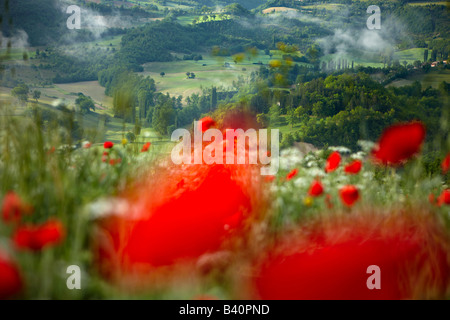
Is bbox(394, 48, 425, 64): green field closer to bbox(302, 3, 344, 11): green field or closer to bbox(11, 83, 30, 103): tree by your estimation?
bbox(302, 3, 344, 11): green field

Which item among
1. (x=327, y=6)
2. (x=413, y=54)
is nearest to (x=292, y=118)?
(x=327, y=6)

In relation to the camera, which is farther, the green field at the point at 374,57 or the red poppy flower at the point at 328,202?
the green field at the point at 374,57

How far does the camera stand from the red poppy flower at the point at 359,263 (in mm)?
2240

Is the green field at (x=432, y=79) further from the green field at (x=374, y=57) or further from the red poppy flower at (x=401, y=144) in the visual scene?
the red poppy flower at (x=401, y=144)

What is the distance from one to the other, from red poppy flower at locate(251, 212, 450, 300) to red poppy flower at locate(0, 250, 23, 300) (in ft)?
3.92

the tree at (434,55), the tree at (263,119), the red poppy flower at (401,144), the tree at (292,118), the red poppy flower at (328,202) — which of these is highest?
the tree at (434,55)

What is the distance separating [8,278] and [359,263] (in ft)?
6.20

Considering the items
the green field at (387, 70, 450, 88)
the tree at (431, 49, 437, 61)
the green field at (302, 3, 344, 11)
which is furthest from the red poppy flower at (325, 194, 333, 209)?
the tree at (431, 49, 437, 61)

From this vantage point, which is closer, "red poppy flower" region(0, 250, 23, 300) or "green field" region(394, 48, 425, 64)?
"red poppy flower" region(0, 250, 23, 300)

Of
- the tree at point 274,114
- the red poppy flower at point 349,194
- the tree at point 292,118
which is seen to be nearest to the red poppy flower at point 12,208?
the red poppy flower at point 349,194

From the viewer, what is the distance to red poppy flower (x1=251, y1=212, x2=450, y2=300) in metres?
2.24

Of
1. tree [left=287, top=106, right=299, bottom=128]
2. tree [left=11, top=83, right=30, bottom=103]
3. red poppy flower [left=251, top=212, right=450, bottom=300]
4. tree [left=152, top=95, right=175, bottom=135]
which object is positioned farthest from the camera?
tree [left=287, top=106, right=299, bottom=128]

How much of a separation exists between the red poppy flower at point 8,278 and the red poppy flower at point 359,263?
1.20 m

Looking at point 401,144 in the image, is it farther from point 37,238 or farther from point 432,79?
point 432,79
